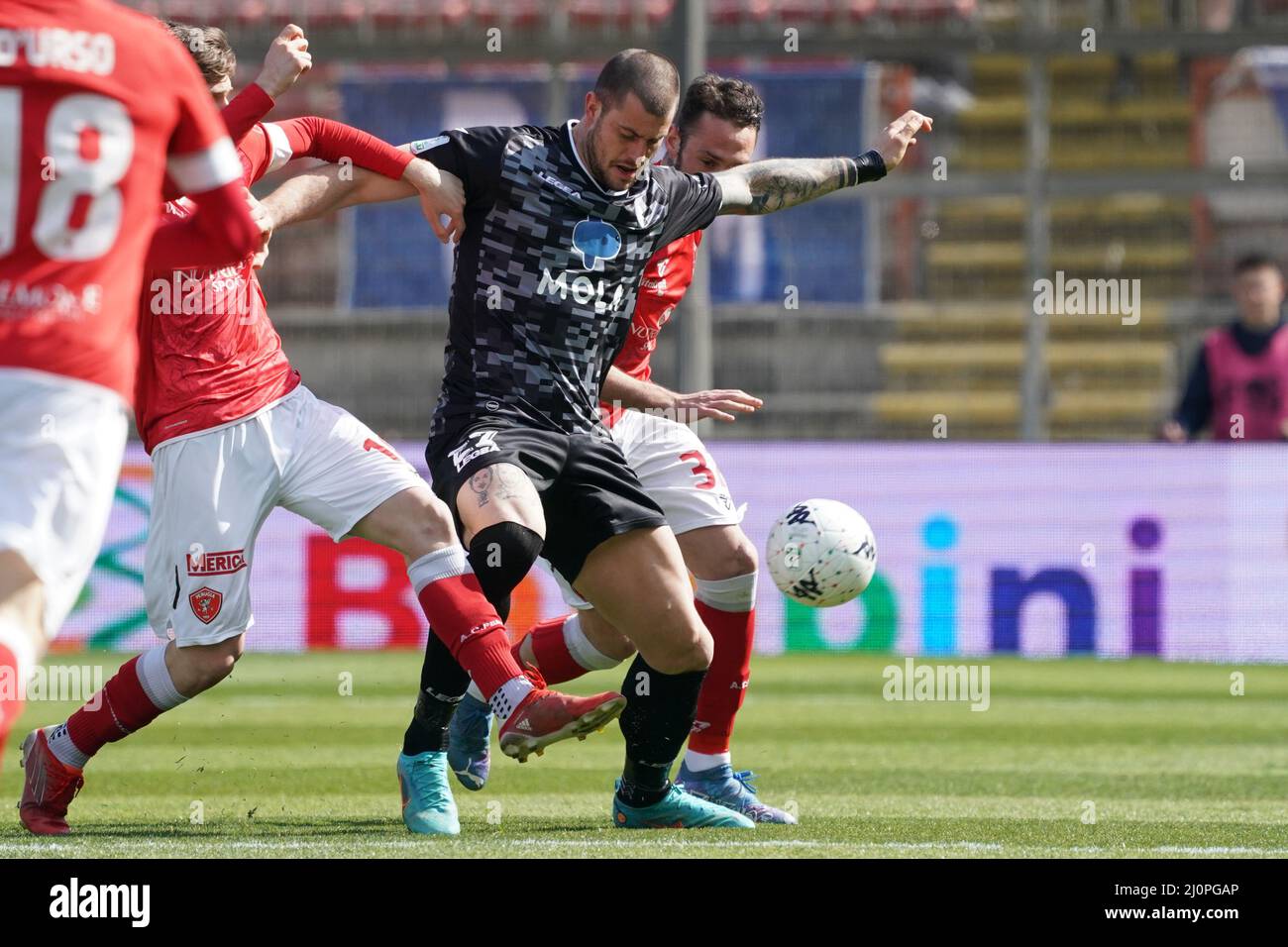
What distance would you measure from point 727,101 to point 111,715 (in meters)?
2.92

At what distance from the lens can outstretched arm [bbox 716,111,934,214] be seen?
628cm

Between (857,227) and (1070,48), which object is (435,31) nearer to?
(857,227)

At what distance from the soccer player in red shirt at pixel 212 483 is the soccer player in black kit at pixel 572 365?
280 millimetres

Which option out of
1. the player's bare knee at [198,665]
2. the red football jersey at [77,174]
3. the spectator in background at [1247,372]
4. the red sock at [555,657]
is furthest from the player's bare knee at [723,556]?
the spectator in background at [1247,372]

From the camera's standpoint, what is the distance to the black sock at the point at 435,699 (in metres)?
5.79

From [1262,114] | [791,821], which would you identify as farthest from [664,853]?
[1262,114]

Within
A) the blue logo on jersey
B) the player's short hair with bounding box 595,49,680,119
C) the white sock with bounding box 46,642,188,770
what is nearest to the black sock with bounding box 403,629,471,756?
the white sock with bounding box 46,642,188,770

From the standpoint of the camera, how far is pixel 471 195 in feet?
18.8

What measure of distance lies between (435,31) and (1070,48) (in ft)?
16.4

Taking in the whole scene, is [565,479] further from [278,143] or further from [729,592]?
[278,143]

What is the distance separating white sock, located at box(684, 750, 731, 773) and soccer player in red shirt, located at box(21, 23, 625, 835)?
37.4 inches

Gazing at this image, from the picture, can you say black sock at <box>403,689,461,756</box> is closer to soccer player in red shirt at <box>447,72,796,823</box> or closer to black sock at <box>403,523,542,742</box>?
black sock at <box>403,523,542,742</box>

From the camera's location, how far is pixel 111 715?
596 centimetres

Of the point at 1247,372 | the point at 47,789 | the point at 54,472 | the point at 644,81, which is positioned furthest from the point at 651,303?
the point at 1247,372
